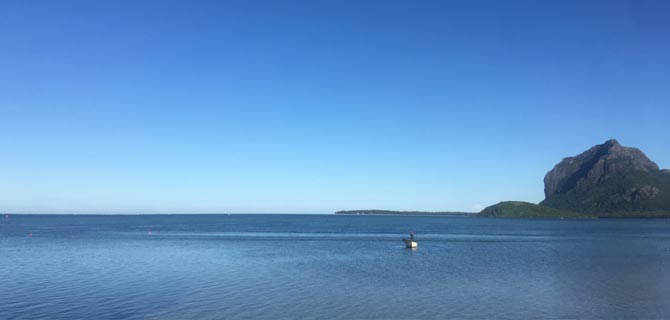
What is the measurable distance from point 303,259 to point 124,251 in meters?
32.3

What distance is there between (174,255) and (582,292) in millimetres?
55657

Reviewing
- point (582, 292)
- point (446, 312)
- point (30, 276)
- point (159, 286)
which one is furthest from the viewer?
point (30, 276)

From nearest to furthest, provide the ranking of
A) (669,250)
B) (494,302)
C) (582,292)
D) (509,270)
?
(494,302) → (582,292) → (509,270) → (669,250)

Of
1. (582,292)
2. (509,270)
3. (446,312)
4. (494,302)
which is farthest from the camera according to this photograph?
(509,270)

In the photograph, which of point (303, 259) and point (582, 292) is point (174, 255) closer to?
point (303, 259)

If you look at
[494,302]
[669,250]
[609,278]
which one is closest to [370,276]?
[494,302]

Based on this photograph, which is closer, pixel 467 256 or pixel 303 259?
pixel 303 259

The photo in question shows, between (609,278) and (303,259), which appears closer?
(609,278)

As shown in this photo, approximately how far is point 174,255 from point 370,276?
35975 mm

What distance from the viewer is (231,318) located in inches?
1232

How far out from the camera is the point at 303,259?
68.1 m

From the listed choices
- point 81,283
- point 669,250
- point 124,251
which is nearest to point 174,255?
point 124,251

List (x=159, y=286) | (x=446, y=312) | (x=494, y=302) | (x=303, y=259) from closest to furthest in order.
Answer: (x=446, y=312), (x=494, y=302), (x=159, y=286), (x=303, y=259)

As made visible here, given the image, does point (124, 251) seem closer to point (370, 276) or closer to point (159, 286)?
point (159, 286)
